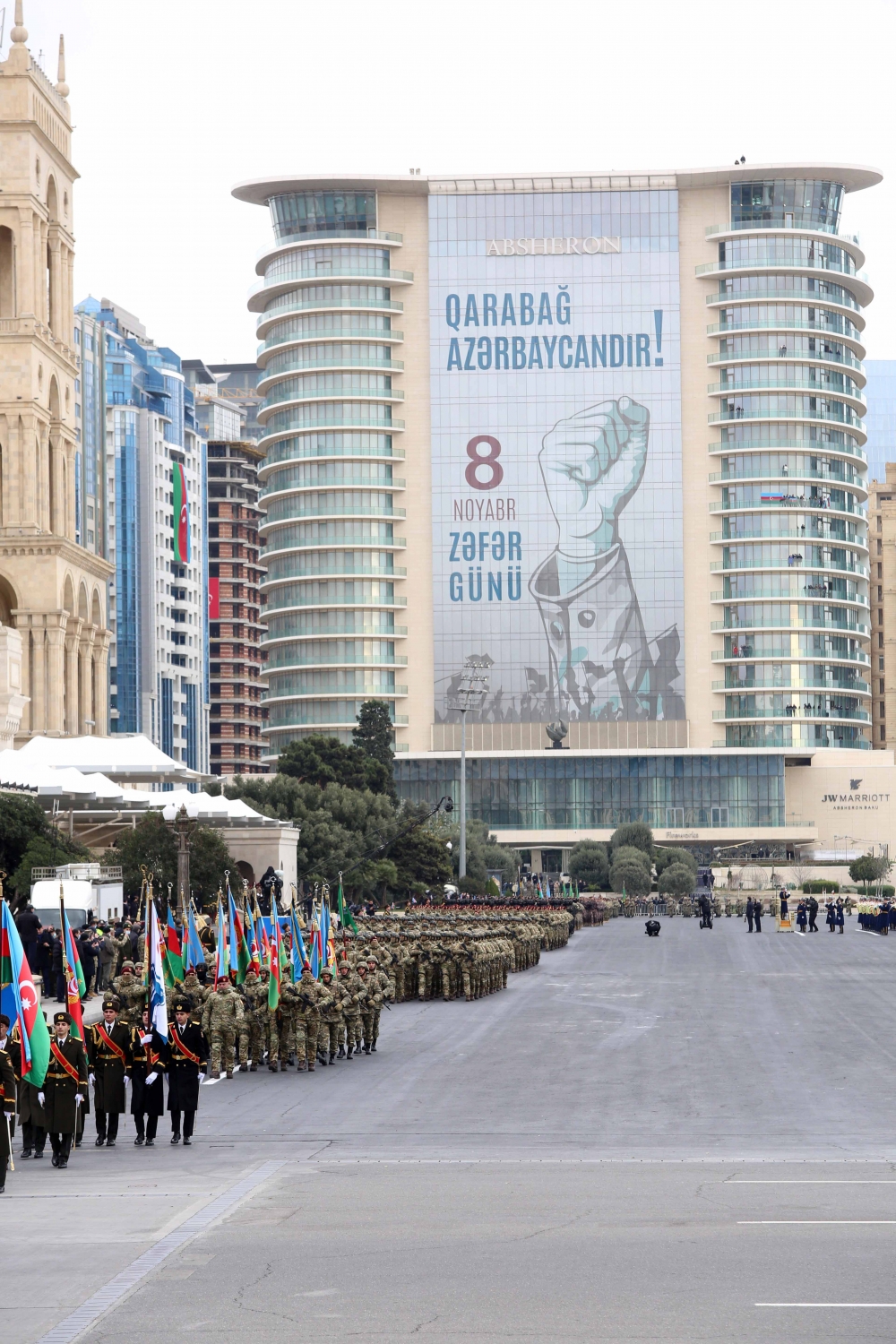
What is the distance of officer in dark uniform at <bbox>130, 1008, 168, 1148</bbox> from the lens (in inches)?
815

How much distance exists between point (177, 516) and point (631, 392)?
129 ft

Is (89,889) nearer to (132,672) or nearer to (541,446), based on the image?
(541,446)

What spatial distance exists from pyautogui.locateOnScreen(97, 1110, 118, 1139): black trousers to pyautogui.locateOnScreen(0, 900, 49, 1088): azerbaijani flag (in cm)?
196

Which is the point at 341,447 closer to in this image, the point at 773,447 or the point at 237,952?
the point at 773,447

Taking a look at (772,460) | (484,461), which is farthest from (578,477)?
(772,460)

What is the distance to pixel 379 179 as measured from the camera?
138125 millimetres

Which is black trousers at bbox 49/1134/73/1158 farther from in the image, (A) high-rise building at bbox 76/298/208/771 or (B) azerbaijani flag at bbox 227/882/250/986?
(A) high-rise building at bbox 76/298/208/771

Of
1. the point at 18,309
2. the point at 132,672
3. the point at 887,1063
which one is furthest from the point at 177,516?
the point at 887,1063

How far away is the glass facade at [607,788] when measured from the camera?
140250 mm

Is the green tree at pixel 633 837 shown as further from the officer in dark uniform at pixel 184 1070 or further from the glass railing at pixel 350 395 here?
the officer in dark uniform at pixel 184 1070

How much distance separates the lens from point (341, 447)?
140750 mm

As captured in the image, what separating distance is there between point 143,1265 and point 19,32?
3165 inches

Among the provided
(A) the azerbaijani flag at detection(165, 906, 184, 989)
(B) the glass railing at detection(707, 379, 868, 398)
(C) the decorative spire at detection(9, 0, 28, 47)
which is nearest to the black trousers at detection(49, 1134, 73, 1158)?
(A) the azerbaijani flag at detection(165, 906, 184, 989)

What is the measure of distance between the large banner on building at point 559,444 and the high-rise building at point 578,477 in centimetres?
18
